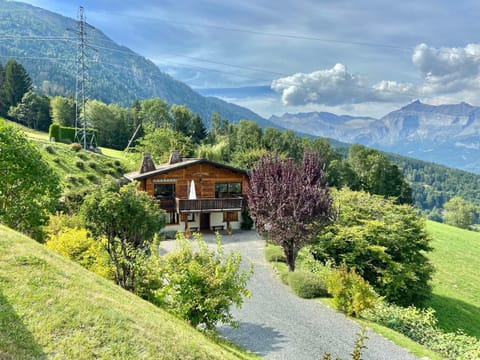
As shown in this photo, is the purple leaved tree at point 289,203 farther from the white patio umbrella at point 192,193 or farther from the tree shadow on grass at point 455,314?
the white patio umbrella at point 192,193

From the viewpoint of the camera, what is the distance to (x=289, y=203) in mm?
16672

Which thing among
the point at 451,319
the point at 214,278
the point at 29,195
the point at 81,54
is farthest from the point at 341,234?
the point at 81,54

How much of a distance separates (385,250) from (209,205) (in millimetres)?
14283

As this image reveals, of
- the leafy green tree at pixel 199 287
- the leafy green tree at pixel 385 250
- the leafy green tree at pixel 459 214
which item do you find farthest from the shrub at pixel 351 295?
the leafy green tree at pixel 459 214

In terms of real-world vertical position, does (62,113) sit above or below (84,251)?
above

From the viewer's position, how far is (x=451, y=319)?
19.8 meters

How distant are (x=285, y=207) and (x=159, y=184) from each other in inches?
595

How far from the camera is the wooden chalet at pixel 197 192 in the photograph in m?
28.2

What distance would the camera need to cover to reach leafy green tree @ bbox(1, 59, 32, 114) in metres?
77.4

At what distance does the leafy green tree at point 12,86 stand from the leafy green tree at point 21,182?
77980 millimetres

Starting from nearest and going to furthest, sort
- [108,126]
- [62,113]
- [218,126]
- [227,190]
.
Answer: [227,190]
[62,113]
[108,126]
[218,126]

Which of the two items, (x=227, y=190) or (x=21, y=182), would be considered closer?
Answer: (x=21, y=182)

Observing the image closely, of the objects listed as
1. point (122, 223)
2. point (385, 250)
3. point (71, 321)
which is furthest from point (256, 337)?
point (385, 250)

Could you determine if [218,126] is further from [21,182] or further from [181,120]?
[21,182]
